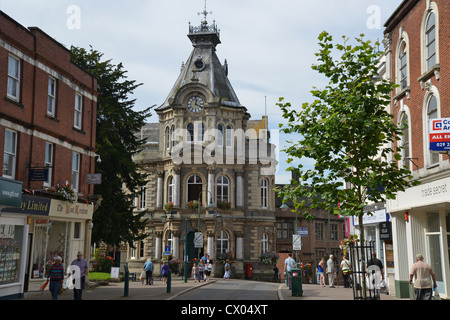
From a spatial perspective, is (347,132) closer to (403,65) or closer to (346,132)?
(346,132)

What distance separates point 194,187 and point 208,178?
1.75 m

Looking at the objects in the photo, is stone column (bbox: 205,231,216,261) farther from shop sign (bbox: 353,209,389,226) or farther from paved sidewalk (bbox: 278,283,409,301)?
shop sign (bbox: 353,209,389,226)

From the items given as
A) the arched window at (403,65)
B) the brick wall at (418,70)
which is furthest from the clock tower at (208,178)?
the brick wall at (418,70)

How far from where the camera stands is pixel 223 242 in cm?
4531

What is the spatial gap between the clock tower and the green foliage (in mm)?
29219

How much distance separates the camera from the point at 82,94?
2567 centimetres

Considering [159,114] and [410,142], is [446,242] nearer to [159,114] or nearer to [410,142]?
[410,142]

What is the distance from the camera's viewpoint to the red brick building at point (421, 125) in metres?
17.2

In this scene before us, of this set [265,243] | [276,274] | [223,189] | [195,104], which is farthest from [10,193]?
[265,243]

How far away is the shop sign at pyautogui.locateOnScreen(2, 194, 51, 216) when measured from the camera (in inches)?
758

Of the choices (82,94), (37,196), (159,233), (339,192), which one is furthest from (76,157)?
(159,233)

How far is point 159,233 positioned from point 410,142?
30222mm

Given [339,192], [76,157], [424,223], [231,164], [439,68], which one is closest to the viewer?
[339,192]

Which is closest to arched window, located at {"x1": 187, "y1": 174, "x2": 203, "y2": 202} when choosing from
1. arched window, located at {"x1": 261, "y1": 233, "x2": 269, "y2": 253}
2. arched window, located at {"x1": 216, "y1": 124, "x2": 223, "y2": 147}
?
arched window, located at {"x1": 216, "y1": 124, "x2": 223, "y2": 147}
